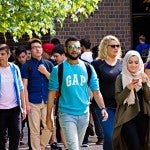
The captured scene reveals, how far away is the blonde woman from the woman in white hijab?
0.36m

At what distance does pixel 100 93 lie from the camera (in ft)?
28.3

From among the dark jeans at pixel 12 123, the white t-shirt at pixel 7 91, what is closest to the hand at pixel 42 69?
the white t-shirt at pixel 7 91

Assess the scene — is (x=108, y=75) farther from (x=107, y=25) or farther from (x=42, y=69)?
(x=107, y=25)

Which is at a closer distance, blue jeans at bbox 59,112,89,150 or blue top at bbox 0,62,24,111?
blue jeans at bbox 59,112,89,150

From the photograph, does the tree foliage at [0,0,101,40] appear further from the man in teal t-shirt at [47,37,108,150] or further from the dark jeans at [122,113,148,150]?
the dark jeans at [122,113,148,150]

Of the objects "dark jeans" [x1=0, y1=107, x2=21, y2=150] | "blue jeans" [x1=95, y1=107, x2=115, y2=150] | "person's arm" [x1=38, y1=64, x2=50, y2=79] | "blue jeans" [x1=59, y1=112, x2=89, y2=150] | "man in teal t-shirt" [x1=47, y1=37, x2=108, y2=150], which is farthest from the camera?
"person's arm" [x1=38, y1=64, x2=50, y2=79]

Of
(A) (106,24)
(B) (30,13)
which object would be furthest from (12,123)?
(A) (106,24)

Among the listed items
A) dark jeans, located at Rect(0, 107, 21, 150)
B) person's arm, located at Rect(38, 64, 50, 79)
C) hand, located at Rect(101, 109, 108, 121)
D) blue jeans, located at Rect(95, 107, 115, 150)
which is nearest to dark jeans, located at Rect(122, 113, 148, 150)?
hand, located at Rect(101, 109, 108, 121)

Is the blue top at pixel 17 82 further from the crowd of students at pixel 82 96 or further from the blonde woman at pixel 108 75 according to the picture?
the blonde woman at pixel 108 75

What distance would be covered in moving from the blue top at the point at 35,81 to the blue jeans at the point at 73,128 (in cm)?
213

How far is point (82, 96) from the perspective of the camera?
8.07 meters

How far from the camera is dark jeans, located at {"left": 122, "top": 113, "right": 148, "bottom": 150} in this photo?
8.22m

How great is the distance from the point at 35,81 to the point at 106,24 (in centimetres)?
804

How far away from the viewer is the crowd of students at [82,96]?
8.02 meters
